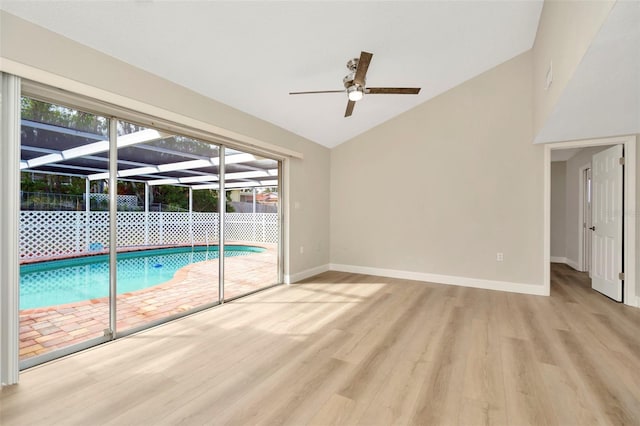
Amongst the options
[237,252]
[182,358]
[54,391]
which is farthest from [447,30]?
[237,252]

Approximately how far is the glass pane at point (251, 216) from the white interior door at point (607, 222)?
4658 millimetres

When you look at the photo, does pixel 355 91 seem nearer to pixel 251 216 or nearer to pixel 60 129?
pixel 60 129

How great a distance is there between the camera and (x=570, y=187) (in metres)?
5.89

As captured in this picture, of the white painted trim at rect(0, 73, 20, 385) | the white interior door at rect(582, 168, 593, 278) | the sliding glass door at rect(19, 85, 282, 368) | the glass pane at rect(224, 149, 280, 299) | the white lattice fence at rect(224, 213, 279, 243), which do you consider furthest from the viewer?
the white interior door at rect(582, 168, 593, 278)

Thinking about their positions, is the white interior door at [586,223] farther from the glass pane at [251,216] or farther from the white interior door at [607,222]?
the glass pane at [251,216]

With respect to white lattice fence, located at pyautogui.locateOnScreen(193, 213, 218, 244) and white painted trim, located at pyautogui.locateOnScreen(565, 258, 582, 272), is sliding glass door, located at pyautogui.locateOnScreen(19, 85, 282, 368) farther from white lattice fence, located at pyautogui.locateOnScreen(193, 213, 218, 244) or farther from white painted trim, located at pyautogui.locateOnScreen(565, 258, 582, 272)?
white painted trim, located at pyautogui.locateOnScreen(565, 258, 582, 272)

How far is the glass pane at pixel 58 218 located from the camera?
216cm

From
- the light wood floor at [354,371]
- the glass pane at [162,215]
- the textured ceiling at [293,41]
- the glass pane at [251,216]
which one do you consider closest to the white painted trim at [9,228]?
the light wood floor at [354,371]

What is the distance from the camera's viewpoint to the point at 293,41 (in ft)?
9.10

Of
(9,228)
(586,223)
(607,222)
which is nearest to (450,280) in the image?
(607,222)

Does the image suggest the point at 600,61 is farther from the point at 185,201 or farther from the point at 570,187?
the point at 570,187

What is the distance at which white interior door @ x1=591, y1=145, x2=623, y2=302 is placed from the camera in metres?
3.61

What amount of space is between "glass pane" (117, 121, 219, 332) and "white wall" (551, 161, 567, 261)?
726 cm

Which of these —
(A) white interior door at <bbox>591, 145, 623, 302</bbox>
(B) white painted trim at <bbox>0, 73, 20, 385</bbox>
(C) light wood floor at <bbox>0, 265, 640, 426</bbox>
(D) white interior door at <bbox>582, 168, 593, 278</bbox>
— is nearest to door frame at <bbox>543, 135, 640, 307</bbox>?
(A) white interior door at <bbox>591, 145, 623, 302</bbox>
